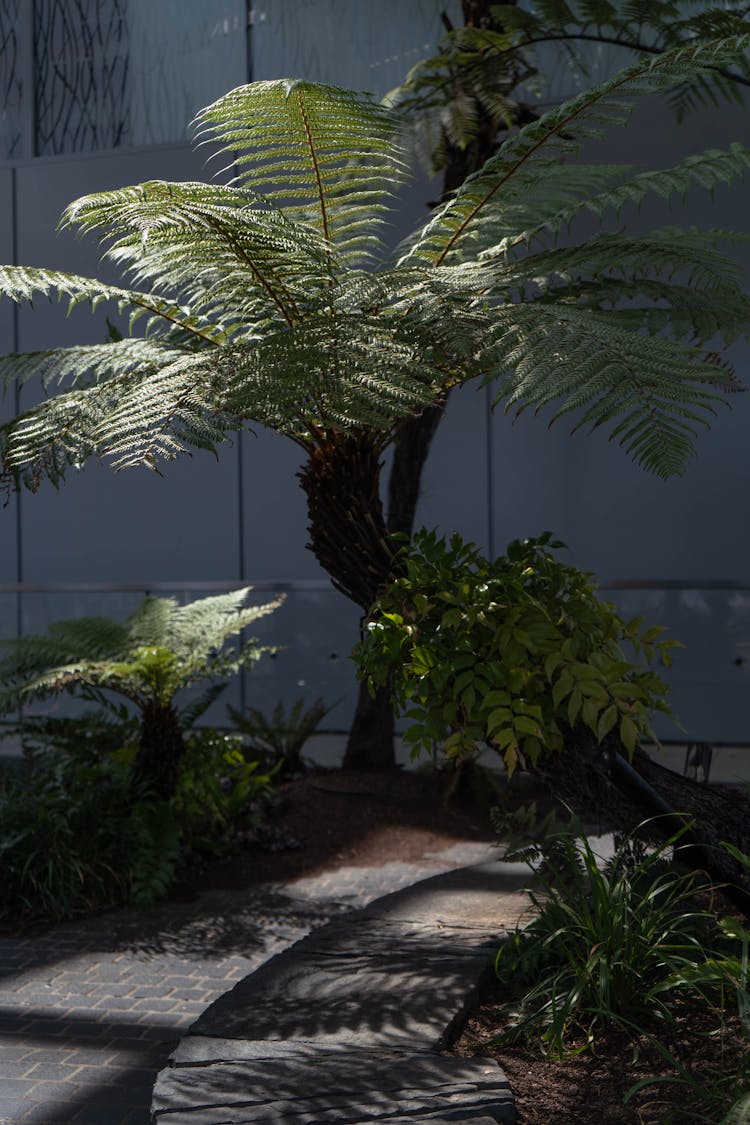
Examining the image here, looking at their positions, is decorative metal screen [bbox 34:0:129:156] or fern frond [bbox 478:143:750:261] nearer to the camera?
fern frond [bbox 478:143:750:261]

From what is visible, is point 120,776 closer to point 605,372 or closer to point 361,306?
point 361,306

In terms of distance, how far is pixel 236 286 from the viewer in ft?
11.7

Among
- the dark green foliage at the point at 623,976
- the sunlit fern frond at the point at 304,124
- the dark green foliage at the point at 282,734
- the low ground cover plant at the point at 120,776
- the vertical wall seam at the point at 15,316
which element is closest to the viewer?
the dark green foliage at the point at 623,976

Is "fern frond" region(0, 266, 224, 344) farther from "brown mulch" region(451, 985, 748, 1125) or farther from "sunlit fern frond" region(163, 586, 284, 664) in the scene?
"brown mulch" region(451, 985, 748, 1125)

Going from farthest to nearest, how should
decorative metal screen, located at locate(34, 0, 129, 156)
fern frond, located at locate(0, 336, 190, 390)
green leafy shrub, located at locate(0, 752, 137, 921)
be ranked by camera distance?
1. decorative metal screen, located at locate(34, 0, 129, 156)
2. green leafy shrub, located at locate(0, 752, 137, 921)
3. fern frond, located at locate(0, 336, 190, 390)

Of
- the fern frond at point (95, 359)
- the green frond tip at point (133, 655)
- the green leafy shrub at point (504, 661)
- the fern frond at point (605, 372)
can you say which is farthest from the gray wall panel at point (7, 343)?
the fern frond at point (605, 372)

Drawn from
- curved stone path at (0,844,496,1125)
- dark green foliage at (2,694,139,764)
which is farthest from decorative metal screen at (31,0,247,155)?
curved stone path at (0,844,496,1125)

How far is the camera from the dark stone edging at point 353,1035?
2.33 m

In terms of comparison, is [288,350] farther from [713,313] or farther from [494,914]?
[494,914]

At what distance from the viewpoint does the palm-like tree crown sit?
2.77 m

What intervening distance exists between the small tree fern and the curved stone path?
2.72 feet

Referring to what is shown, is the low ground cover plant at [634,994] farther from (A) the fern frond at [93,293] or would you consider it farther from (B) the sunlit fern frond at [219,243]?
(A) the fern frond at [93,293]

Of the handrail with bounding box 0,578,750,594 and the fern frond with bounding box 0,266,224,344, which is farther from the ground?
the fern frond with bounding box 0,266,224,344

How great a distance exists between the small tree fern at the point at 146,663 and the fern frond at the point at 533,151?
2.75 metres
